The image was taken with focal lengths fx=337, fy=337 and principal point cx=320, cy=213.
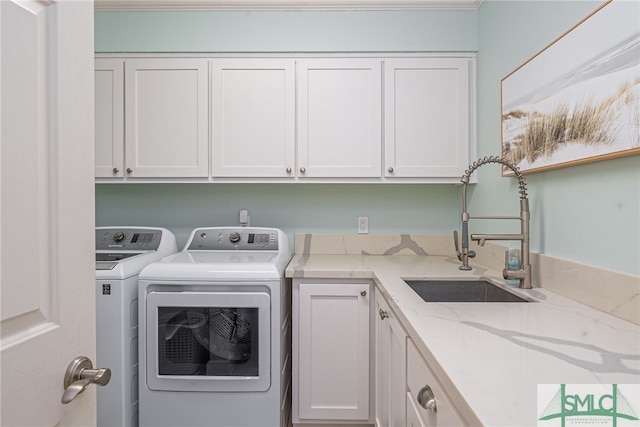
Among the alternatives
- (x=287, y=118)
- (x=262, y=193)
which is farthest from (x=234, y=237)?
(x=287, y=118)

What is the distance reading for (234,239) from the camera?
212cm

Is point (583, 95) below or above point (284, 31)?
below

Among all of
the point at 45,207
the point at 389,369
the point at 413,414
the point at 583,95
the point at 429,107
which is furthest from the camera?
the point at 429,107

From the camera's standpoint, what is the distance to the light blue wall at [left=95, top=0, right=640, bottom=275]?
143 cm

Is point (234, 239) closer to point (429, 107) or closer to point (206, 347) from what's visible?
point (206, 347)

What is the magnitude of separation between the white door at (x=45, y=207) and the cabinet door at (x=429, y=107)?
168cm

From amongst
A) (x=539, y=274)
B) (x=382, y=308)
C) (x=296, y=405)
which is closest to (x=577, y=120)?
(x=539, y=274)

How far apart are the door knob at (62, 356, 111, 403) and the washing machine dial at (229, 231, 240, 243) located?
1478 mm

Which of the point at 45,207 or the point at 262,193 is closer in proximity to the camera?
the point at 45,207

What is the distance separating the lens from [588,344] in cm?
79

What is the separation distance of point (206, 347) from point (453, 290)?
1.18m

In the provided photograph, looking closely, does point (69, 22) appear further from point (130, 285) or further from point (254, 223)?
point (254, 223)

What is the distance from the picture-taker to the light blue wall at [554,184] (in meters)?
1.03

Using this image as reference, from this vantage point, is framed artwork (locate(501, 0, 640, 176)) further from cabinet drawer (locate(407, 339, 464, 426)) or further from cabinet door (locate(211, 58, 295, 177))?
cabinet door (locate(211, 58, 295, 177))
